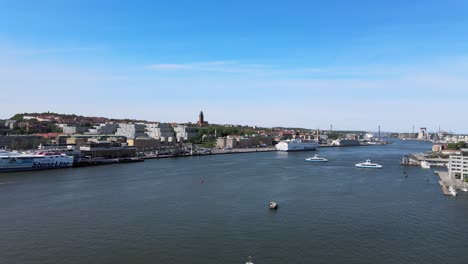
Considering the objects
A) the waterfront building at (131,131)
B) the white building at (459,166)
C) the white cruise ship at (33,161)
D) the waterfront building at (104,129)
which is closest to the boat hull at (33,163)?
the white cruise ship at (33,161)

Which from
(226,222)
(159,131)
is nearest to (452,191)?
(226,222)

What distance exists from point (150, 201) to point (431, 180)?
34.2 feet

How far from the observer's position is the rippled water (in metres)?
5.85

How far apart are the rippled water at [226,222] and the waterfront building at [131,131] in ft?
68.2

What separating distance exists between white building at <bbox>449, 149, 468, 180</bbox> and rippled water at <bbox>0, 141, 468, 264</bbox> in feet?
4.98

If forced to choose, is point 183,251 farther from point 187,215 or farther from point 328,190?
point 328,190

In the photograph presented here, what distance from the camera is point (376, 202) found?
9781mm

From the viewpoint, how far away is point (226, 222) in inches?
297

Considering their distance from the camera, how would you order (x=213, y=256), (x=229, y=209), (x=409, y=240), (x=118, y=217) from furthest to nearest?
1. (x=229, y=209)
2. (x=118, y=217)
3. (x=409, y=240)
4. (x=213, y=256)

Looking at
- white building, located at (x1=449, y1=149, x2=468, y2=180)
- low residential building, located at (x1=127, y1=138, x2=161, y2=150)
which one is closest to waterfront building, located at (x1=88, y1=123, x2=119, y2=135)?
low residential building, located at (x1=127, y1=138, x2=161, y2=150)

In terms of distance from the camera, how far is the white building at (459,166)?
13188mm

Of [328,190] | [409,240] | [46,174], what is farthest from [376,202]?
[46,174]

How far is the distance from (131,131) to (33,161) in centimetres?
1784

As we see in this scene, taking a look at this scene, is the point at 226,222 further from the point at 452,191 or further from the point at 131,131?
the point at 131,131
